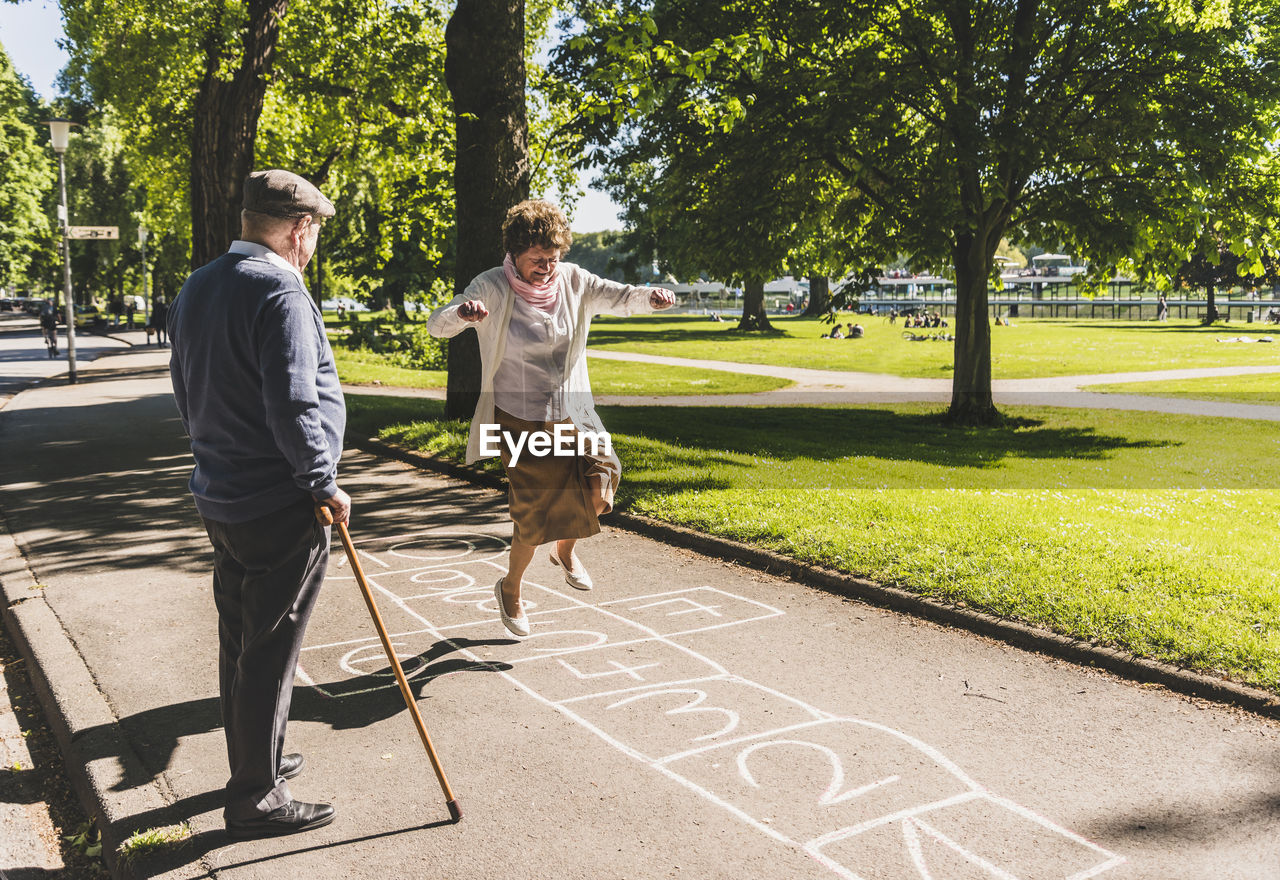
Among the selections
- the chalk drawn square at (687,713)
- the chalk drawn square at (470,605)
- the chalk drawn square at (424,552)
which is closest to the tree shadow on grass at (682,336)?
the chalk drawn square at (424,552)

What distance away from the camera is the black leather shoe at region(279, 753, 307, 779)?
401 centimetres

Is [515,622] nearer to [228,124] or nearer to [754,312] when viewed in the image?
[228,124]

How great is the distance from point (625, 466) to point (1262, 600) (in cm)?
624

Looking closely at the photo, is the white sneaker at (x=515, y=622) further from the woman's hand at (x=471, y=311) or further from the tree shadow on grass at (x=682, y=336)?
the tree shadow on grass at (x=682, y=336)

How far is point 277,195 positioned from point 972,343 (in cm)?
1589

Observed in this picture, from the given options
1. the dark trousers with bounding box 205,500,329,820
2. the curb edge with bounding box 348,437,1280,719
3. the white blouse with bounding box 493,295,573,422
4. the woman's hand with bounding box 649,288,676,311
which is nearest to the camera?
the dark trousers with bounding box 205,500,329,820

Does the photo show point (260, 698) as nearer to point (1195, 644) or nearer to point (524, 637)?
point (524, 637)

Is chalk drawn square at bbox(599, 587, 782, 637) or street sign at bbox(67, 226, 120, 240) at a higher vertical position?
street sign at bbox(67, 226, 120, 240)

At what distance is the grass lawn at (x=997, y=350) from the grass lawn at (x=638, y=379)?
463cm

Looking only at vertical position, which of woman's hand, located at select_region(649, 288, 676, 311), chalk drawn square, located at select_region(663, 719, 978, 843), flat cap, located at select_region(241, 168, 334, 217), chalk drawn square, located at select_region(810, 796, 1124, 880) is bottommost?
chalk drawn square, located at select_region(810, 796, 1124, 880)

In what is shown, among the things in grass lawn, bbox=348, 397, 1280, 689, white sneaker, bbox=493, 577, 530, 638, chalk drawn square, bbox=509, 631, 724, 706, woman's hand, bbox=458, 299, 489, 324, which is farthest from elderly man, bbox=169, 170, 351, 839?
grass lawn, bbox=348, 397, 1280, 689

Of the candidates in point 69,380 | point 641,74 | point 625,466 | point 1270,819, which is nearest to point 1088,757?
point 1270,819

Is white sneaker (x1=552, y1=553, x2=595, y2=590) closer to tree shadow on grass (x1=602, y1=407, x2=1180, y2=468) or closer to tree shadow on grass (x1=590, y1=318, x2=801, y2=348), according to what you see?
tree shadow on grass (x1=602, y1=407, x2=1180, y2=468)

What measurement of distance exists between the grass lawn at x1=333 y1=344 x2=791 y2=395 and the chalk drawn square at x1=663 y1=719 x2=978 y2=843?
58.7 ft
